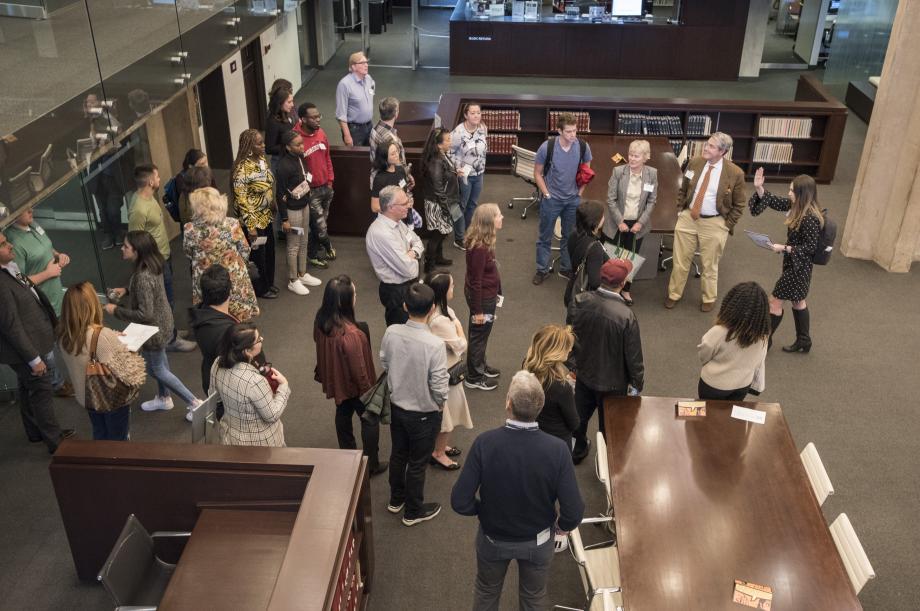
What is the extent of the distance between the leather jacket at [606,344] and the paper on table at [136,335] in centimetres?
274

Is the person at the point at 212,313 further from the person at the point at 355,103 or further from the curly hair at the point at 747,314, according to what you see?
the person at the point at 355,103

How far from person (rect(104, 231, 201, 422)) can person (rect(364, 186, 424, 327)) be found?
1.49 meters

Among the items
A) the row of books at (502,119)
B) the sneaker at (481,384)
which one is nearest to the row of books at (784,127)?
the row of books at (502,119)

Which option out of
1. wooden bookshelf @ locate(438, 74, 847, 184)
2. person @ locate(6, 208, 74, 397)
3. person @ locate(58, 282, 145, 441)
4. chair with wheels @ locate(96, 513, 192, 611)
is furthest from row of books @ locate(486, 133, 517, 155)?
chair with wheels @ locate(96, 513, 192, 611)

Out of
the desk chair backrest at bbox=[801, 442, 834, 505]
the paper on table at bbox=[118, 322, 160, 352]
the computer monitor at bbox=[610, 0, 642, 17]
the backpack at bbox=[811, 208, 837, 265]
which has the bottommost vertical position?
the desk chair backrest at bbox=[801, 442, 834, 505]

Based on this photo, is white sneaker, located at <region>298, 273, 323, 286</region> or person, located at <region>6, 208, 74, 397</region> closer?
person, located at <region>6, 208, 74, 397</region>

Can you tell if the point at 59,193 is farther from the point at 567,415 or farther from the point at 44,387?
the point at 567,415

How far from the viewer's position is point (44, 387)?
5.29m

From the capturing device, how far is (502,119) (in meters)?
10.1

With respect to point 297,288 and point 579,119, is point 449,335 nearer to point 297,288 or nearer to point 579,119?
point 297,288

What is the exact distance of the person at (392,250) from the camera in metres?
5.66

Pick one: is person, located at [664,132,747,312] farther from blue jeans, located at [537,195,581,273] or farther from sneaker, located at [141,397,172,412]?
sneaker, located at [141,397,172,412]

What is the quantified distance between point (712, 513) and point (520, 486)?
1.11 m

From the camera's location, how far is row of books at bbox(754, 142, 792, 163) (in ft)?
33.1
